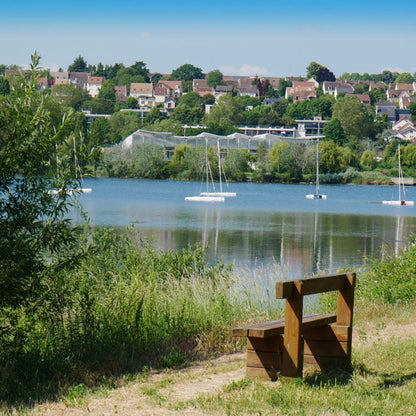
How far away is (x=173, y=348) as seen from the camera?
7.21m

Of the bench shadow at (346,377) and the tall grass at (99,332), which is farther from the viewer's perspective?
the tall grass at (99,332)

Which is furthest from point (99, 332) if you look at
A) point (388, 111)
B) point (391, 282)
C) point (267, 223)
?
point (388, 111)

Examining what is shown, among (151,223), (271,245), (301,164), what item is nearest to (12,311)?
(271,245)

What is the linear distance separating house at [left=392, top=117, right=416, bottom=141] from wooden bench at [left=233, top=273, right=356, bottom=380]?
14173cm

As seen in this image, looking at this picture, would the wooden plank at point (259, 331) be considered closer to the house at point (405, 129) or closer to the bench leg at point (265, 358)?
the bench leg at point (265, 358)

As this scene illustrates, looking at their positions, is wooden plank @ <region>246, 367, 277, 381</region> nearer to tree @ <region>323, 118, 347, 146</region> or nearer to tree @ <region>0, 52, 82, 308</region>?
tree @ <region>0, 52, 82, 308</region>

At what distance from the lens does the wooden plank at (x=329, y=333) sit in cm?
609

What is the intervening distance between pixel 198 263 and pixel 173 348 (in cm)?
510

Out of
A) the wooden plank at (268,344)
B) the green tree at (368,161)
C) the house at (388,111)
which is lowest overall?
the green tree at (368,161)

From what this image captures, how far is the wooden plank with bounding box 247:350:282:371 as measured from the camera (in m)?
5.79

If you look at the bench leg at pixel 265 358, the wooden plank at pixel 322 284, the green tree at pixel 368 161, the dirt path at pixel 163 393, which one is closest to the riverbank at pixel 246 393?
the dirt path at pixel 163 393

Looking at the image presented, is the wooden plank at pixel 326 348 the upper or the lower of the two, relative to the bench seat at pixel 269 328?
lower

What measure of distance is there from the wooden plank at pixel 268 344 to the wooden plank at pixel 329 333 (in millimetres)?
298

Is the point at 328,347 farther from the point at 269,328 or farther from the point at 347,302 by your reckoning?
the point at 269,328
